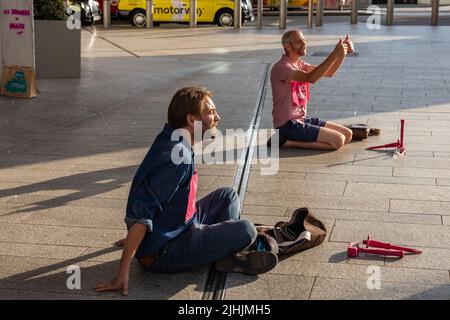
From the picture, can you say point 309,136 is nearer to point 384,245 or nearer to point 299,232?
point 299,232

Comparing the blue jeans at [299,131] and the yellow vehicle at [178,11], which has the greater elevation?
the yellow vehicle at [178,11]

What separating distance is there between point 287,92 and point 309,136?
0.47m

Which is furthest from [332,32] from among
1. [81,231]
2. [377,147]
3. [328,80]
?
[81,231]

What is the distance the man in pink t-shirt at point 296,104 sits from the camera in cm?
795

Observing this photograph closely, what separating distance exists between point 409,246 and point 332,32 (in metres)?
19.0

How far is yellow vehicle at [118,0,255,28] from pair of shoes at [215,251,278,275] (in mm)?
22732

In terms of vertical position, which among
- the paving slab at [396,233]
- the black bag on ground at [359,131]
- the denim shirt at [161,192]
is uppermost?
the denim shirt at [161,192]

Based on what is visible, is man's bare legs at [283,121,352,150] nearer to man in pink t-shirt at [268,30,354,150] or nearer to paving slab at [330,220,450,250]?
man in pink t-shirt at [268,30,354,150]

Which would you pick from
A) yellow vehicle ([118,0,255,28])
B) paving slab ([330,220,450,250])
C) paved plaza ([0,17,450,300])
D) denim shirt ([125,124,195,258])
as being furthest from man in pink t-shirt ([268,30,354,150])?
yellow vehicle ([118,0,255,28])

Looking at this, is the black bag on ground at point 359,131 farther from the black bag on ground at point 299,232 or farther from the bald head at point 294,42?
the black bag on ground at point 299,232

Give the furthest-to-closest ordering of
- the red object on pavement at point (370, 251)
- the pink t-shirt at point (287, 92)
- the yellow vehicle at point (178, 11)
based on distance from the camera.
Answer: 1. the yellow vehicle at point (178, 11)
2. the pink t-shirt at point (287, 92)
3. the red object on pavement at point (370, 251)

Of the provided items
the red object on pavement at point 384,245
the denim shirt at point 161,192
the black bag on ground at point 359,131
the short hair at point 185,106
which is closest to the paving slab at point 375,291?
the red object on pavement at point 384,245

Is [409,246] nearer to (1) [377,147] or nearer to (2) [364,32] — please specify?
(1) [377,147]

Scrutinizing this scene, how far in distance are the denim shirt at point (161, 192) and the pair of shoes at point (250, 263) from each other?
0.32m
